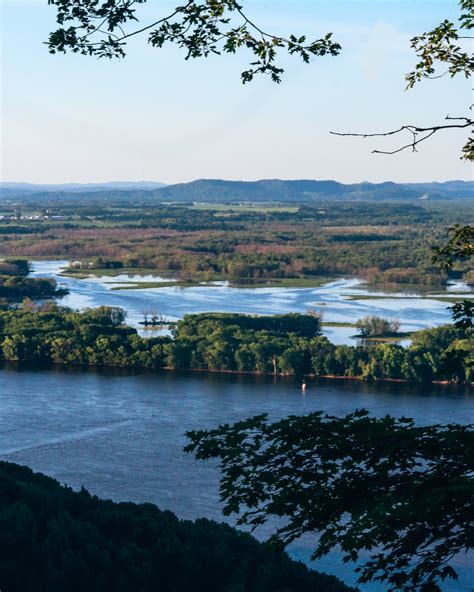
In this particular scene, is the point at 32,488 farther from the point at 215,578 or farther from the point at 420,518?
the point at 420,518

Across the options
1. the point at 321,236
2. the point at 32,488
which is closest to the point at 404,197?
the point at 321,236

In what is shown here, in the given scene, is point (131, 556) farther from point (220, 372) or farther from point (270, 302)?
point (270, 302)

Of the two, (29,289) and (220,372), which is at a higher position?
(29,289)

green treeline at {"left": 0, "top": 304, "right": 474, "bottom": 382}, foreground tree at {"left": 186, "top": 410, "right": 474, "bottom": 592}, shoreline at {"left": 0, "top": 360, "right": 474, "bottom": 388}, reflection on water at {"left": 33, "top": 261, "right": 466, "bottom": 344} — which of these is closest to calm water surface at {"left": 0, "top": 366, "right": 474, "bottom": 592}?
shoreline at {"left": 0, "top": 360, "right": 474, "bottom": 388}

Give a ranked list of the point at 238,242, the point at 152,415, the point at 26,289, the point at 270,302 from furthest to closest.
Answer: the point at 238,242, the point at 26,289, the point at 270,302, the point at 152,415

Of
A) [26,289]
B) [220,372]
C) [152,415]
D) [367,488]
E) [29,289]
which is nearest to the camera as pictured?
[367,488]

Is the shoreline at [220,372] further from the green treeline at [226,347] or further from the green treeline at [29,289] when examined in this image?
the green treeline at [29,289]

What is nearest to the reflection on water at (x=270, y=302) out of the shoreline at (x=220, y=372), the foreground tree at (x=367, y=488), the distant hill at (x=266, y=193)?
the shoreline at (x=220, y=372)

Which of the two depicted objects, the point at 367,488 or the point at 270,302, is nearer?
the point at 367,488

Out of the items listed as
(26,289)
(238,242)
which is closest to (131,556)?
(26,289)
